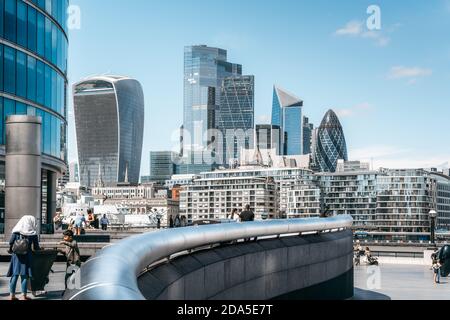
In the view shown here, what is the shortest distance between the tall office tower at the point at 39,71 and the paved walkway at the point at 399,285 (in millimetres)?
22840

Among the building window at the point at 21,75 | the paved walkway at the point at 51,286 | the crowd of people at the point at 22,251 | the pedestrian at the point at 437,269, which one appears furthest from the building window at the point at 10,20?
the crowd of people at the point at 22,251

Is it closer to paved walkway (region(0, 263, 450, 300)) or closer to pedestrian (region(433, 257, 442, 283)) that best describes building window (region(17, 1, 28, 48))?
paved walkway (region(0, 263, 450, 300))

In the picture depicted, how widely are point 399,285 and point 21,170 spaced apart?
43.9 ft

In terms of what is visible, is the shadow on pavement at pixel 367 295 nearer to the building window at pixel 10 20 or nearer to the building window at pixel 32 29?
the building window at pixel 10 20

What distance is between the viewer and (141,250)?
8.38m

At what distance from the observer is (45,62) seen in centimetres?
5044

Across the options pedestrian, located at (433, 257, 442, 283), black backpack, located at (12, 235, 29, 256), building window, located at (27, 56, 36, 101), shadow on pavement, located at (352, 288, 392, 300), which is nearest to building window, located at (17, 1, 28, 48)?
building window, located at (27, 56, 36, 101)

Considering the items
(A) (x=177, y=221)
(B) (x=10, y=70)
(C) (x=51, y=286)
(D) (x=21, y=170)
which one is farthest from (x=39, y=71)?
(C) (x=51, y=286)

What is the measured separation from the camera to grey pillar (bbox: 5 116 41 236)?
2331 centimetres

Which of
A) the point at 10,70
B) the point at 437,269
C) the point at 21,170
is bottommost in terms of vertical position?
the point at 437,269

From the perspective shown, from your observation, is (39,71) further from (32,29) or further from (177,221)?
(177,221)
